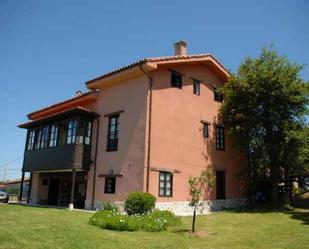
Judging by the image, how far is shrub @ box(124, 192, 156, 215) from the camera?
16.2 metres

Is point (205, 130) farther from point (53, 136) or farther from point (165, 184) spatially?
point (53, 136)

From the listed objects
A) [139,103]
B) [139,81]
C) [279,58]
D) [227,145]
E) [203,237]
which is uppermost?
[279,58]

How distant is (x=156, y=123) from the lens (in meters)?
19.5

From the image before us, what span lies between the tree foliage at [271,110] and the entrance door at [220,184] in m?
2.72

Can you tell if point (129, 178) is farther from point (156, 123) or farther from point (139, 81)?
point (139, 81)

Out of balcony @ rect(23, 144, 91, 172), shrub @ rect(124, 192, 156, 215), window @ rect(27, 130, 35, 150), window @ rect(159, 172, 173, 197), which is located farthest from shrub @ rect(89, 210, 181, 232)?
window @ rect(27, 130, 35, 150)

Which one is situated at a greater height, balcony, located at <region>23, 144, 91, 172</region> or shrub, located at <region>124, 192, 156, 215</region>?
balcony, located at <region>23, 144, 91, 172</region>

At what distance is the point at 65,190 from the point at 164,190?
11.1 metres

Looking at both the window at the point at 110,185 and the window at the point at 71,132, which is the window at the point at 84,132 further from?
the window at the point at 110,185

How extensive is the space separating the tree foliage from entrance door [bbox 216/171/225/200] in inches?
107

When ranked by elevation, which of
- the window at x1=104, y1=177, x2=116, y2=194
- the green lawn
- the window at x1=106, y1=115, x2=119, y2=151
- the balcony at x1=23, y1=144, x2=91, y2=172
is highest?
the window at x1=106, y1=115, x2=119, y2=151

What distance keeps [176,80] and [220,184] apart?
312 inches

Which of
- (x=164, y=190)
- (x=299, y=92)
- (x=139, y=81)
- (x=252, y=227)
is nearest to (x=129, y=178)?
(x=164, y=190)

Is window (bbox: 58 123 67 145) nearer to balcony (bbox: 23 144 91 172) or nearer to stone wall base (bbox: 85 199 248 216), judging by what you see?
balcony (bbox: 23 144 91 172)
